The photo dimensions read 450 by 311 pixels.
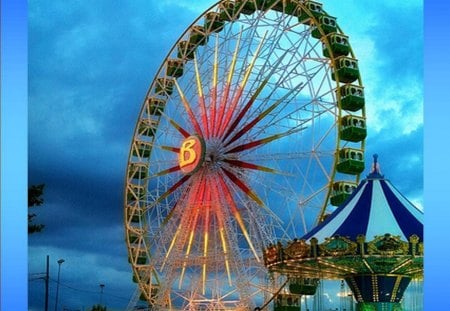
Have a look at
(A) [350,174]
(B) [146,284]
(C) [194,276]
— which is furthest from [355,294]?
(B) [146,284]

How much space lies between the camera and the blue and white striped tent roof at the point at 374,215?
1788 centimetres

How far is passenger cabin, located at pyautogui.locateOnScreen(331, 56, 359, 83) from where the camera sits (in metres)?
21.3

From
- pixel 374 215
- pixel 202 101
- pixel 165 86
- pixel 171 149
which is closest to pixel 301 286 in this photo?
pixel 374 215

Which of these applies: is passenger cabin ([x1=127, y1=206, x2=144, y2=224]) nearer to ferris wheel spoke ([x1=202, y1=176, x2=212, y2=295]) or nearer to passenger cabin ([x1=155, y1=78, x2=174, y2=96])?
passenger cabin ([x1=155, y1=78, x2=174, y2=96])

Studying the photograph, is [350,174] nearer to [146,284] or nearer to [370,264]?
[370,264]

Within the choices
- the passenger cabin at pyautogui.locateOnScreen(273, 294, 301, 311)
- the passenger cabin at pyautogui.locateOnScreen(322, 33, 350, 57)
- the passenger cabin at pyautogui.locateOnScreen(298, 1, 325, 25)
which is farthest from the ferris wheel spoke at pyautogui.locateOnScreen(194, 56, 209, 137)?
the passenger cabin at pyautogui.locateOnScreen(273, 294, 301, 311)

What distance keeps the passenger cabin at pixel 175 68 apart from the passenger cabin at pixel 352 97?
648 cm

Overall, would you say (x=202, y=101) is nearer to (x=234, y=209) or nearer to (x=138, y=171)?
(x=234, y=209)

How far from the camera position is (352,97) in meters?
21.0

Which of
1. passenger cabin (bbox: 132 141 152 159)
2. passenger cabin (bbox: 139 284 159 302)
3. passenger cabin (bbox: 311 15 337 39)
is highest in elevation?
passenger cabin (bbox: 311 15 337 39)

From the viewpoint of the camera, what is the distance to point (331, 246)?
58.6 feet

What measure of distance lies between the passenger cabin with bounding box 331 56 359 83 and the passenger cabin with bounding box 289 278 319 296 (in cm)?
467

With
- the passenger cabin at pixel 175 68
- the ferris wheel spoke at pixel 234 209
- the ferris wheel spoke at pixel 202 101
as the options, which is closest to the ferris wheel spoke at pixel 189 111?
the ferris wheel spoke at pixel 202 101

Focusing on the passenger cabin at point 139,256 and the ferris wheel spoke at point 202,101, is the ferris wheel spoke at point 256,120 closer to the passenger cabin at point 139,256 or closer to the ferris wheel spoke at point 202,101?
the ferris wheel spoke at point 202,101
